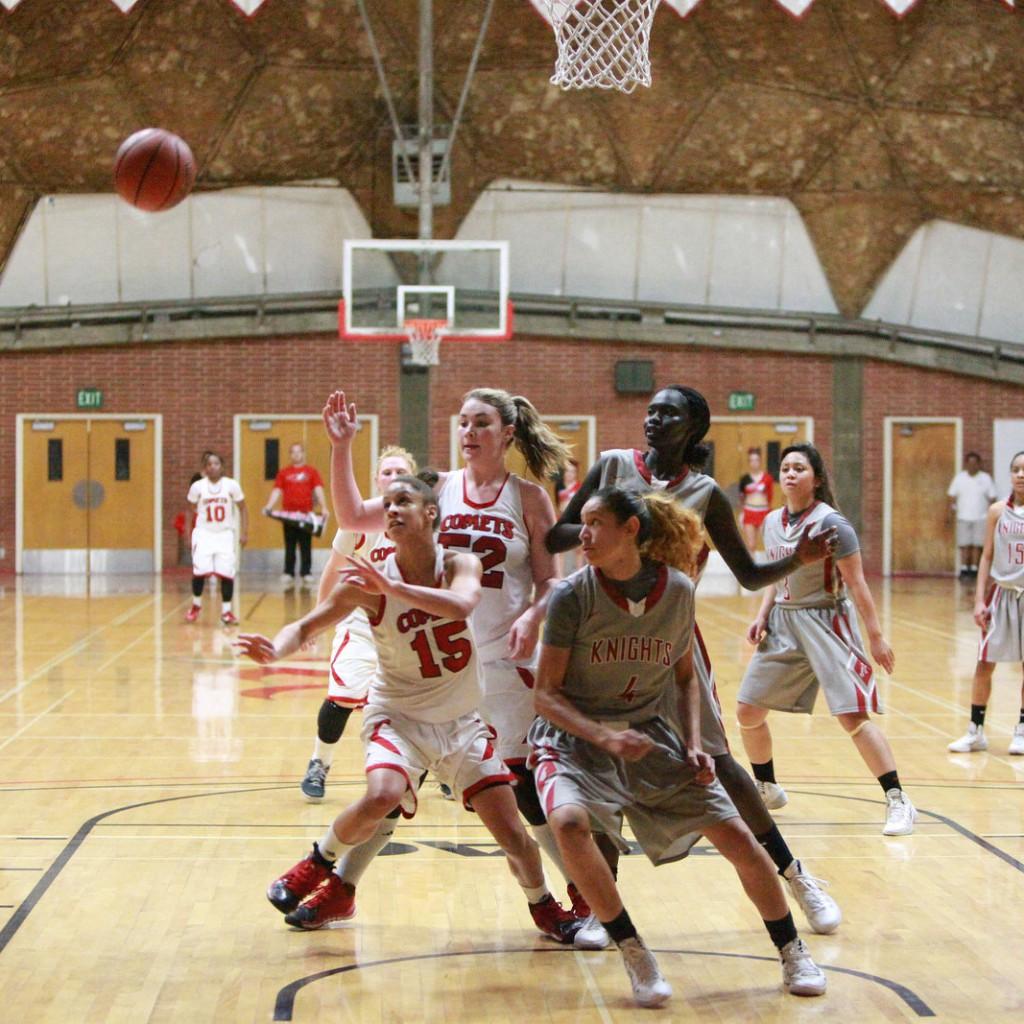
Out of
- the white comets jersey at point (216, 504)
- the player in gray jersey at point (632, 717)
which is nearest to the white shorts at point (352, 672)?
the player in gray jersey at point (632, 717)

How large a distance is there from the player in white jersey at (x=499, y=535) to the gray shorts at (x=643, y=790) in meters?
Answer: 0.56

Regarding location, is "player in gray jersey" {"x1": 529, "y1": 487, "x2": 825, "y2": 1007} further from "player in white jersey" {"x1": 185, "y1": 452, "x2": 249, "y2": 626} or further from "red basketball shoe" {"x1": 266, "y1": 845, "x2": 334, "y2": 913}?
"player in white jersey" {"x1": 185, "y1": 452, "x2": 249, "y2": 626}

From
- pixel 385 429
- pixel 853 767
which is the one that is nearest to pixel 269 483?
pixel 385 429

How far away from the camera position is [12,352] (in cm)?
2042

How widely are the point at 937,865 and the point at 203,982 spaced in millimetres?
2717

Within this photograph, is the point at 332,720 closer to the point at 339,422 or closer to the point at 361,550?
the point at 361,550

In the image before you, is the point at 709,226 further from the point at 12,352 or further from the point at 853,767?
the point at 853,767

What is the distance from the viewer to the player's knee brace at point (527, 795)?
4559 millimetres

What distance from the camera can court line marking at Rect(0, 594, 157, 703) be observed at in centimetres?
966

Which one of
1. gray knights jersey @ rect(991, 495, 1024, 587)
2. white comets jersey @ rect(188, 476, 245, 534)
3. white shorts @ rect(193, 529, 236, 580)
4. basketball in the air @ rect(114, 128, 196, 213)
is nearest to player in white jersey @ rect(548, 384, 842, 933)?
gray knights jersey @ rect(991, 495, 1024, 587)

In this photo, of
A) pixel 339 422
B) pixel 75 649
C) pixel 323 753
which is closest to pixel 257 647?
pixel 339 422

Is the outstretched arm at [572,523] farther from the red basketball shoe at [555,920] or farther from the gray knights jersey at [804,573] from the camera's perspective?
the gray knights jersey at [804,573]

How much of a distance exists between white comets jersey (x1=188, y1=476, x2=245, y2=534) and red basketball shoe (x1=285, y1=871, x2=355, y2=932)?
9507 millimetres

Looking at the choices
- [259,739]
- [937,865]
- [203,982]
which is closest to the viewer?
[203,982]
